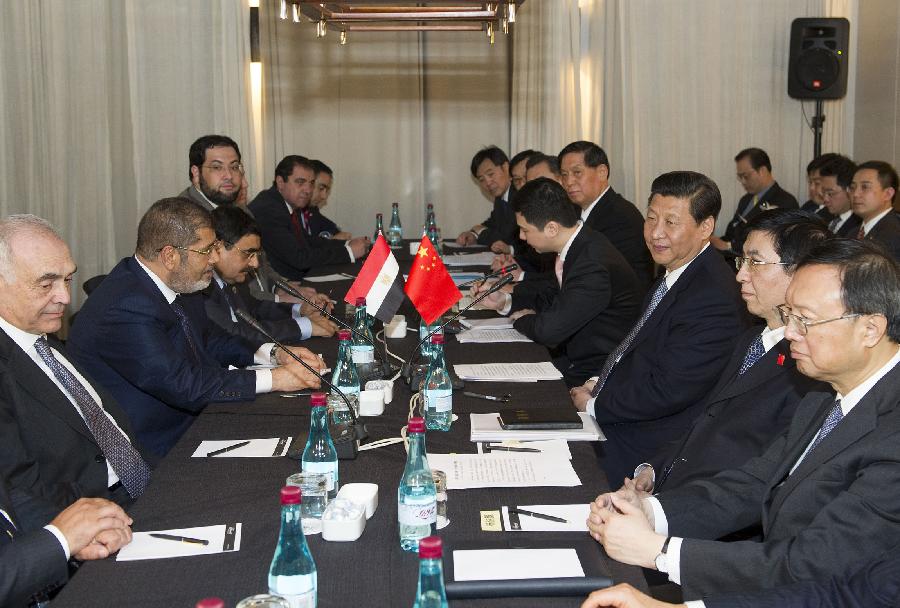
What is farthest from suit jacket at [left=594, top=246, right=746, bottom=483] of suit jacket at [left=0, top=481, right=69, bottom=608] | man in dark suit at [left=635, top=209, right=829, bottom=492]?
suit jacket at [left=0, top=481, right=69, bottom=608]

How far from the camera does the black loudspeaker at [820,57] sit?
25.6ft

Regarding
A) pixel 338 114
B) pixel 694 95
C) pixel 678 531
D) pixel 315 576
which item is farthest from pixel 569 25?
pixel 315 576

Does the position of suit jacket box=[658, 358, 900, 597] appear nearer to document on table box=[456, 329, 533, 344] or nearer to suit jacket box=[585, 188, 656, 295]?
document on table box=[456, 329, 533, 344]

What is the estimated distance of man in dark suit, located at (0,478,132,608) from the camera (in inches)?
71.7

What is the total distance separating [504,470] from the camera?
2.24 metres

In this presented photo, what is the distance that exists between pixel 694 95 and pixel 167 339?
20.7 feet

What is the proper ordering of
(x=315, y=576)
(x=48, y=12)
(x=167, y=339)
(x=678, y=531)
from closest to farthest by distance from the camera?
(x=315, y=576) → (x=678, y=531) → (x=167, y=339) → (x=48, y=12)

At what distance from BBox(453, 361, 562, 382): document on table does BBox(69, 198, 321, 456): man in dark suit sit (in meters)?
0.52

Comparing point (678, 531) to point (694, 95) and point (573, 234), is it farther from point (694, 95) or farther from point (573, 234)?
point (694, 95)

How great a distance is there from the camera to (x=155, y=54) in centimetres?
741

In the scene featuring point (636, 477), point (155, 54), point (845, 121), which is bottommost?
point (636, 477)

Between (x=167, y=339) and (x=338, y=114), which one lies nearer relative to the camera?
(x=167, y=339)

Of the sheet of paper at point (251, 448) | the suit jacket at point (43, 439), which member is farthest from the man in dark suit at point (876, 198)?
the suit jacket at point (43, 439)

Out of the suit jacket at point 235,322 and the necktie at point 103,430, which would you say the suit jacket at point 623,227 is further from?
the necktie at point 103,430
